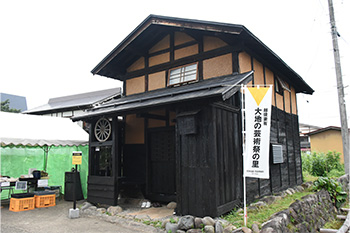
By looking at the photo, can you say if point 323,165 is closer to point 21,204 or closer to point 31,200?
point 31,200

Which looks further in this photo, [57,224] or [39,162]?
[39,162]

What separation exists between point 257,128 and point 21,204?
7.67 meters

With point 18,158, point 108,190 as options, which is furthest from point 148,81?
point 18,158

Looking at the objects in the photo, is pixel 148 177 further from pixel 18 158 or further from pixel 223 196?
pixel 18 158

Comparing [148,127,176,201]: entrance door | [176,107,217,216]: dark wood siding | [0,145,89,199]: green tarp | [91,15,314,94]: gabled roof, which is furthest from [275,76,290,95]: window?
[0,145,89,199]: green tarp

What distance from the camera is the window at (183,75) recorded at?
8422mm

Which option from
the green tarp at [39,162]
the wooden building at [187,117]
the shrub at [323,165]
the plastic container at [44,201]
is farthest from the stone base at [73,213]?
the shrub at [323,165]

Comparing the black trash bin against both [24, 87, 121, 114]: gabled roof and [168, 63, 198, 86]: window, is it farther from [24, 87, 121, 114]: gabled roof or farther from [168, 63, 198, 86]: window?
[24, 87, 121, 114]: gabled roof

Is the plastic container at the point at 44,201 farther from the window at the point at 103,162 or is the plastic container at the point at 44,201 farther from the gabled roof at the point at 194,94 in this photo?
the gabled roof at the point at 194,94

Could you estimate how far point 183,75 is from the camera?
8.64m

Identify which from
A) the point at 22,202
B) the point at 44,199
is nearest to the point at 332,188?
the point at 44,199

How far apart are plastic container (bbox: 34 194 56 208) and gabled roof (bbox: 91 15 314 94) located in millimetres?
4973

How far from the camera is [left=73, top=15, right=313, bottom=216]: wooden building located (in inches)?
249

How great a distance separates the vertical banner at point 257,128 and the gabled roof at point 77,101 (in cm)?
1231
